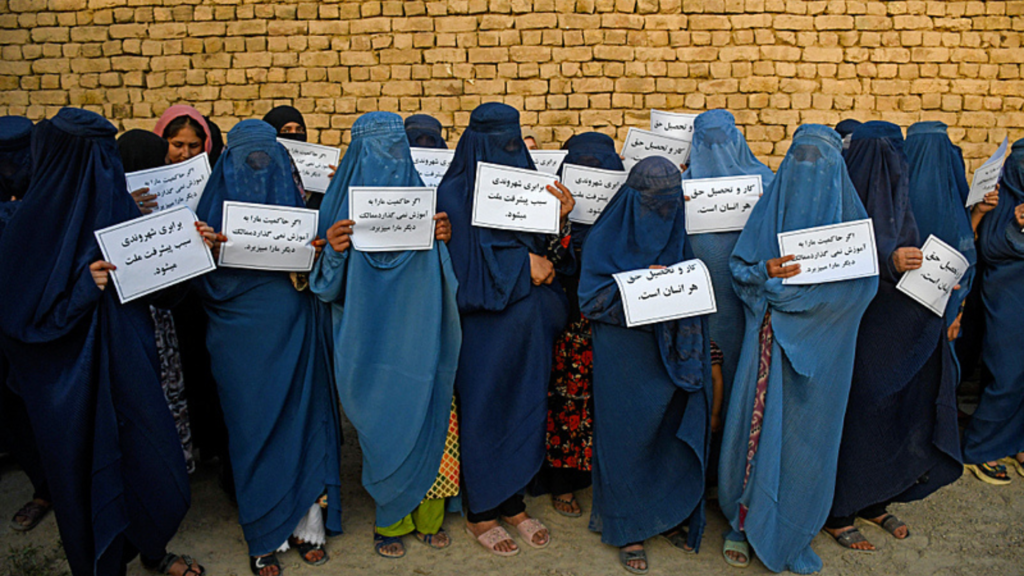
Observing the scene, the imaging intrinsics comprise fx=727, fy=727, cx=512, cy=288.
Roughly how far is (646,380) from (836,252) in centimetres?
90

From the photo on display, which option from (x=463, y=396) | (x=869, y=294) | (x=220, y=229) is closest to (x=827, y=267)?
(x=869, y=294)

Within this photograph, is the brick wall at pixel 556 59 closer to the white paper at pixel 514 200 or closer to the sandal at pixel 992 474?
the sandal at pixel 992 474

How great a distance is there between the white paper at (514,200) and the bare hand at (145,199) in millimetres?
1367

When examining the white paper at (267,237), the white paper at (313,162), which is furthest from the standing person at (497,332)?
the white paper at (313,162)

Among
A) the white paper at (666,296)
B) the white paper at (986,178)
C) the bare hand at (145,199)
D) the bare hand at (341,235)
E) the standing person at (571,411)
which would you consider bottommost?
the standing person at (571,411)

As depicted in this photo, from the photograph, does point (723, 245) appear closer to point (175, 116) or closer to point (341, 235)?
point (341, 235)

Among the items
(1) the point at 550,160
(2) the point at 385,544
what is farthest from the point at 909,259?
(2) the point at 385,544

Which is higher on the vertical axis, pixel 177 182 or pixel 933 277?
pixel 177 182

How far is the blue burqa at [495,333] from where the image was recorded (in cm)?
305

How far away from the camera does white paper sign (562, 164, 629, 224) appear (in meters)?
3.49

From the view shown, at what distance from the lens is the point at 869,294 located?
293 centimetres

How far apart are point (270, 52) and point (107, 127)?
4.73 metres

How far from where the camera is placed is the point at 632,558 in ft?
9.89

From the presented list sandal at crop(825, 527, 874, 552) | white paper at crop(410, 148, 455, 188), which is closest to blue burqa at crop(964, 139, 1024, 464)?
sandal at crop(825, 527, 874, 552)
